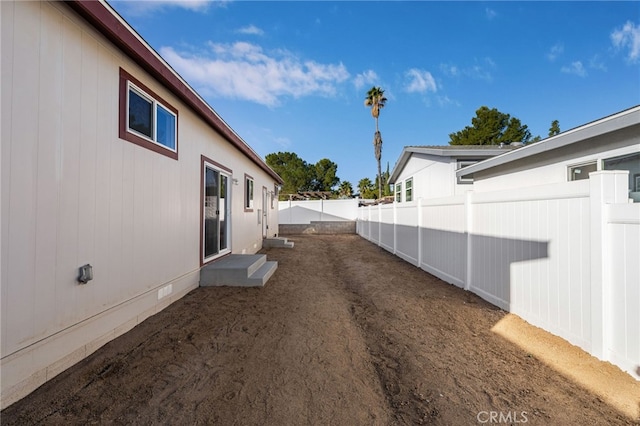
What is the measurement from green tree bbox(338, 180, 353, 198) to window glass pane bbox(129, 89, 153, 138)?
27.7 metres

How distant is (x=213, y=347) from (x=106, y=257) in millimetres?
1558

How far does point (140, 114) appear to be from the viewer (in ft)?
11.4

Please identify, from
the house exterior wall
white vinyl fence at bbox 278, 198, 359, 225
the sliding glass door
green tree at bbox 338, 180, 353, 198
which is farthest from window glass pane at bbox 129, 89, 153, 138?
green tree at bbox 338, 180, 353, 198

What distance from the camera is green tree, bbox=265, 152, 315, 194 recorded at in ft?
98.6

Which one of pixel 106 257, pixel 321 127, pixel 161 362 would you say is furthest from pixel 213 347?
pixel 321 127

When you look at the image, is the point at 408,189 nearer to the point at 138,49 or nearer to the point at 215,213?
the point at 215,213

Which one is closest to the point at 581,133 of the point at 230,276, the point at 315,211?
the point at 230,276

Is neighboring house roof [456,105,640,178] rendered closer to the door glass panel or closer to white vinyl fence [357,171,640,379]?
white vinyl fence [357,171,640,379]

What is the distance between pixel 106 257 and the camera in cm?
280

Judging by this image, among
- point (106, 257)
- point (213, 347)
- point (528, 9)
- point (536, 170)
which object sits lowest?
point (213, 347)

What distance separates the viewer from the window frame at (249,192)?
27.2ft

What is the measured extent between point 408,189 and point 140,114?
11710mm

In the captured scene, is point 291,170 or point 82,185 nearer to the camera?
point 82,185

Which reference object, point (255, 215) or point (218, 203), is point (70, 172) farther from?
point (255, 215)
